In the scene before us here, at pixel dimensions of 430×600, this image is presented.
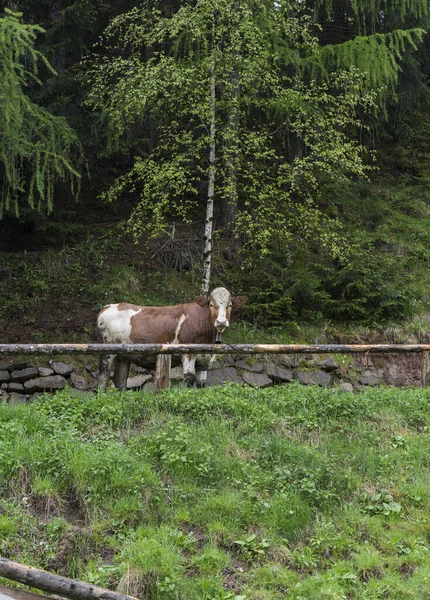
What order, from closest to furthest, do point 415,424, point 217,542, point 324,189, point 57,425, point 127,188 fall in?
1. point 217,542
2. point 57,425
3. point 415,424
4. point 127,188
5. point 324,189

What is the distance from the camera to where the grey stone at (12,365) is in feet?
41.8

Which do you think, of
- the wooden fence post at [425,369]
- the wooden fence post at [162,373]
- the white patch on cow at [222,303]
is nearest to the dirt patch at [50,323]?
the white patch on cow at [222,303]

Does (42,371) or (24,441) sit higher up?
(24,441)

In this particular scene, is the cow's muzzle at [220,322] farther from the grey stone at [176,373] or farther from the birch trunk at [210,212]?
the birch trunk at [210,212]

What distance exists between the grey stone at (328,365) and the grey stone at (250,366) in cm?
134

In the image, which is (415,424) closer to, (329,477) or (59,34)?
(329,477)

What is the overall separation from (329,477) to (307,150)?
13330mm

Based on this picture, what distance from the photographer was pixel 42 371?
12.8 meters

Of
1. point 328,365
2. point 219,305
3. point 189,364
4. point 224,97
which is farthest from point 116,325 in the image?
point 224,97

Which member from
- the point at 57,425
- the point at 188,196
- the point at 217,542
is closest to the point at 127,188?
the point at 188,196

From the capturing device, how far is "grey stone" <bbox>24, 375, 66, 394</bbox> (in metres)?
12.6

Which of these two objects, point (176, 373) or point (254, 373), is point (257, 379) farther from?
point (176, 373)

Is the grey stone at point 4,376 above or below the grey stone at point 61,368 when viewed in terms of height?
below

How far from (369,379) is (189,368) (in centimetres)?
533
